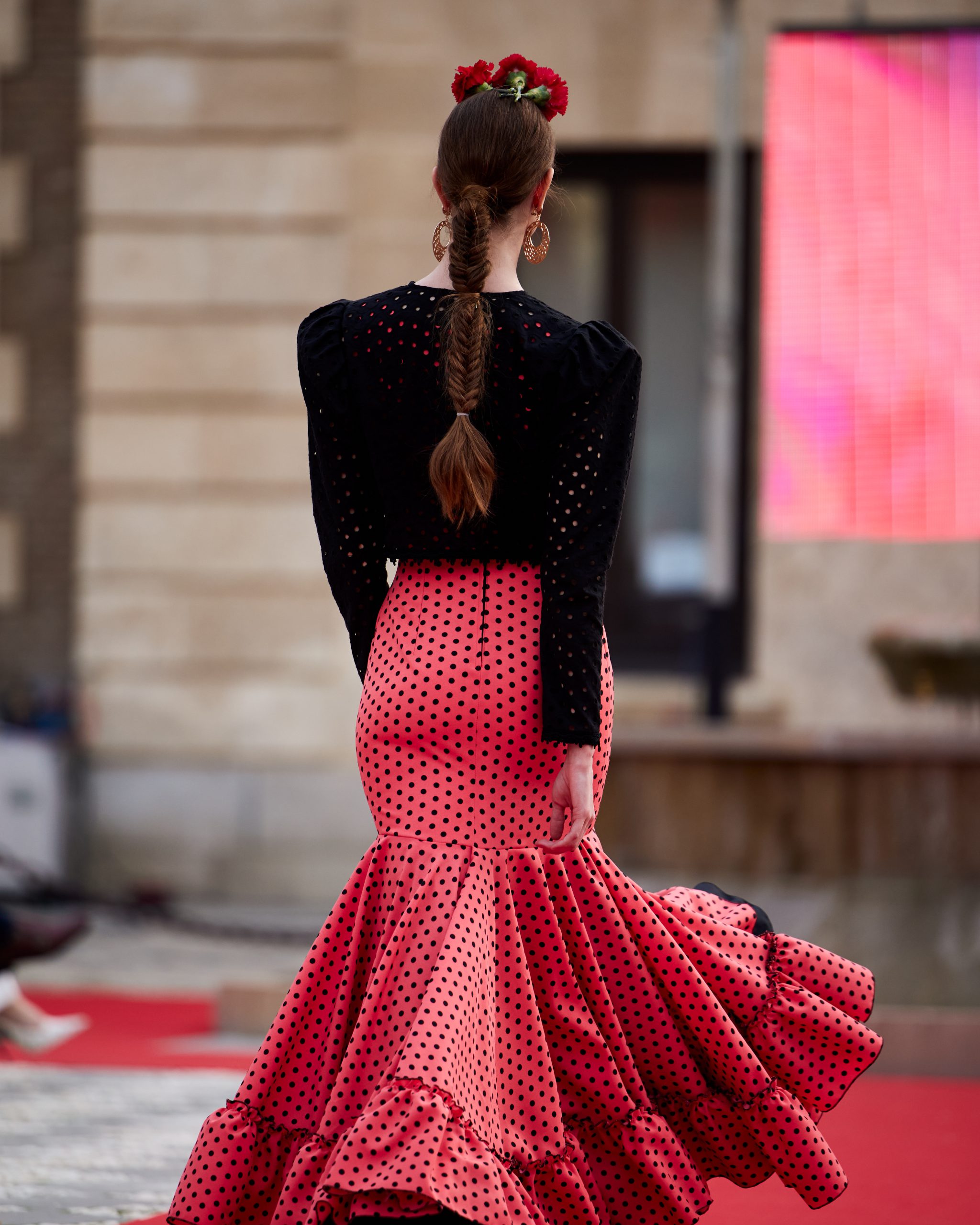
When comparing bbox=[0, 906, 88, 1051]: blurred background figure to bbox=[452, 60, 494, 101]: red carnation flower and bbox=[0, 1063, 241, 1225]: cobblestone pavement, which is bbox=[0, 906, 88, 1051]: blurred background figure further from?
bbox=[452, 60, 494, 101]: red carnation flower

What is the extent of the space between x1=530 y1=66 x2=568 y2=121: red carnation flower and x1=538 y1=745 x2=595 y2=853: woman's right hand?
0.97 meters

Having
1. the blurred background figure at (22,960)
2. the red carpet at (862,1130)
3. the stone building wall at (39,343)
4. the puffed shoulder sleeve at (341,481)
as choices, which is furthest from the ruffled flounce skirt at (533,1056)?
the stone building wall at (39,343)

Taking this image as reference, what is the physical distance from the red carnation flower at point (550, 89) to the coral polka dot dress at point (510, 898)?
31 cm

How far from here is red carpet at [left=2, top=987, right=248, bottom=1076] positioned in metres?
5.35

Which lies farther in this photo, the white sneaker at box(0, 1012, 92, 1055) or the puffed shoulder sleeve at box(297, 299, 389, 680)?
the white sneaker at box(0, 1012, 92, 1055)

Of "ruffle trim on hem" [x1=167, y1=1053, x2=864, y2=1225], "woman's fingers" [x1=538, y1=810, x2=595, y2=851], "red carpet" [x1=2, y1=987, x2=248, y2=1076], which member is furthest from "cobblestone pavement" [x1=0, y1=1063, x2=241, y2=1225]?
"woman's fingers" [x1=538, y1=810, x2=595, y2=851]

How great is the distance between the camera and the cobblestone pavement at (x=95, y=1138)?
3.21 metres

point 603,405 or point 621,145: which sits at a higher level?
point 621,145

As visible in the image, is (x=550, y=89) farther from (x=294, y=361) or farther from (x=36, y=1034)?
(x=294, y=361)

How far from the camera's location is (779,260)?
9.35 metres

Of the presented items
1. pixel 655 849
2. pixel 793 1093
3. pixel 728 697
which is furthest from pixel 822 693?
pixel 793 1093

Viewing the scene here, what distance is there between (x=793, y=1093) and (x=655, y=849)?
9.07 ft

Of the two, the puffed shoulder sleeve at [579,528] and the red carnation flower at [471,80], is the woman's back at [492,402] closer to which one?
the puffed shoulder sleeve at [579,528]

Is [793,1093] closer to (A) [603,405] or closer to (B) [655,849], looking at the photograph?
(A) [603,405]
